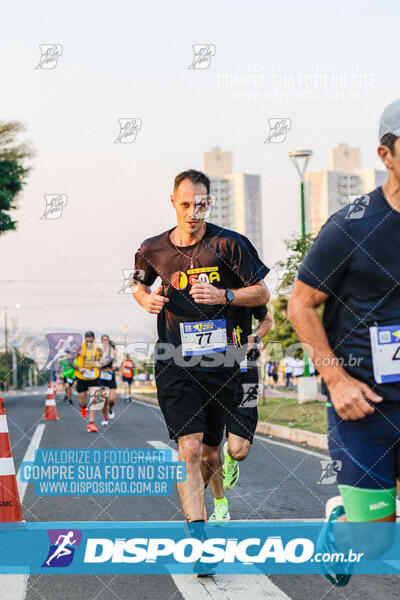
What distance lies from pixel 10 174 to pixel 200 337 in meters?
26.8

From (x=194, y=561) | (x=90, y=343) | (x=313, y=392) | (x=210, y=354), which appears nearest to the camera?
(x=194, y=561)

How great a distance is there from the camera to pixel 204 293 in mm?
5367

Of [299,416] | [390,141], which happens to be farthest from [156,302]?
[299,416]

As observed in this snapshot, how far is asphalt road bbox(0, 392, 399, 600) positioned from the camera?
4.89 meters

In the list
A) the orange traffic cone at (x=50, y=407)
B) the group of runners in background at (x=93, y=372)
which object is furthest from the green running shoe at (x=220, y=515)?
the orange traffic cone at (x=50, y=407)

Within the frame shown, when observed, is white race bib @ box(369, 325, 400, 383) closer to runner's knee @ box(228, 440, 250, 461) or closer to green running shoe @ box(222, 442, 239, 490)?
runner's knee @ box(228, 440, 250, 461)

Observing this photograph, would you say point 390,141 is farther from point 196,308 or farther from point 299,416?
point 299,416

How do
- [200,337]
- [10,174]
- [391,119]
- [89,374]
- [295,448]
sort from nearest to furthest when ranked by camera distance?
[391,119] → [200,337] → [295,448] → [89,374] → [10,174]

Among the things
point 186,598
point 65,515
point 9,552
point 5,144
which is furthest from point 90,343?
point 5,144

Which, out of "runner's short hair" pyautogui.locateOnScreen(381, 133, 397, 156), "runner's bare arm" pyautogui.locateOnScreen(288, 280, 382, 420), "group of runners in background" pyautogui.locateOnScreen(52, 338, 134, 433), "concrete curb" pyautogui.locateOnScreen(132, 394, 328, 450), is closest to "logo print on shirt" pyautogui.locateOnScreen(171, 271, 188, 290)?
"runner's bare arm" pyautogui.locateOnScreen(288, 280, 382, 420)

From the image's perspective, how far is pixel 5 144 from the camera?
29.1 m

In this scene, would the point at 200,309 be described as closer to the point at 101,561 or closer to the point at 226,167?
the point at 101,561

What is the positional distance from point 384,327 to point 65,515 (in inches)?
173

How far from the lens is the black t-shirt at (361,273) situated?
3477 millimetres
